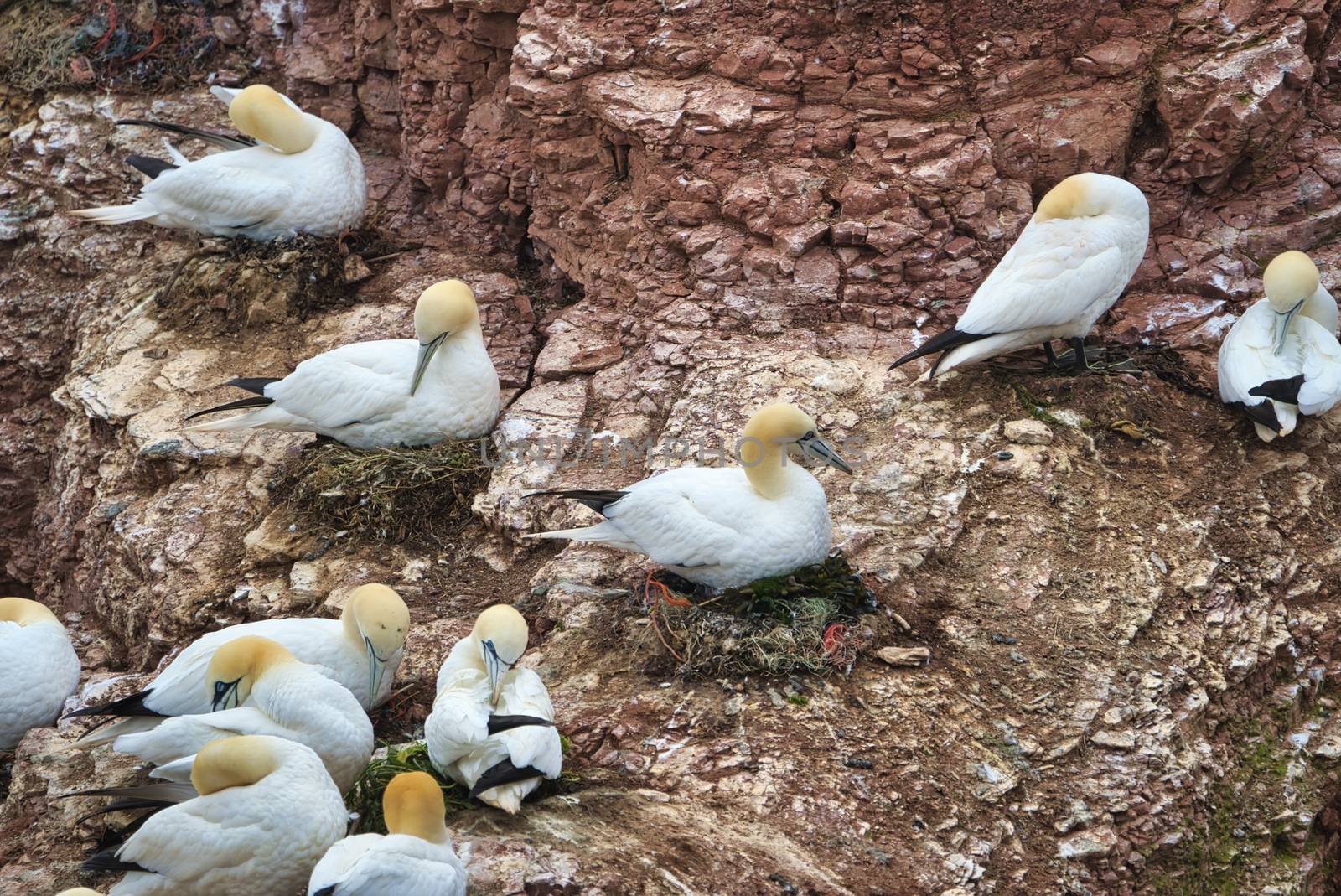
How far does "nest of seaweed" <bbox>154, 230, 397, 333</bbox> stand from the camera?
804 centimetres

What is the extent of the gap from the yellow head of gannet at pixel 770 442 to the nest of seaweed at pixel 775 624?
1.14 feet

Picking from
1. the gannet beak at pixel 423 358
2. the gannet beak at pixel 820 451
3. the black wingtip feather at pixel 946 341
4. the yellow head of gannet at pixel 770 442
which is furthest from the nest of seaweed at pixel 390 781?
the black wingtip feather at pixel 946 341

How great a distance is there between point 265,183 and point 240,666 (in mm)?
3755

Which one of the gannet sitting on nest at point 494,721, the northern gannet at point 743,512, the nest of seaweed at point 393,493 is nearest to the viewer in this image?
the gannet sitting on nest at point 494,721

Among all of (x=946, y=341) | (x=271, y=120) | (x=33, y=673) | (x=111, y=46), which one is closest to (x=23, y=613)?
(x=33, y=673)

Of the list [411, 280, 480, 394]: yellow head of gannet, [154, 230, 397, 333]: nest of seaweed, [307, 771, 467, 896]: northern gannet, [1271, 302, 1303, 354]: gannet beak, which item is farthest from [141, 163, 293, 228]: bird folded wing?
[1271, 302, 1303, 354]: gannet beak

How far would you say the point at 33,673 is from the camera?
591 cm

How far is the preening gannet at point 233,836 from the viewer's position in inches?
166

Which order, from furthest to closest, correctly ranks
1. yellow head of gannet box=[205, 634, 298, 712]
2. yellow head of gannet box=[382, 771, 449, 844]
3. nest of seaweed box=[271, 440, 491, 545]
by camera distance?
1. nest of seaweed box=[271, 440, 491, 545]
2. yellow head of gannet box=[205, 634, 298, 712]
3. yellow head of gannet box=[382, 771, 449, 844]

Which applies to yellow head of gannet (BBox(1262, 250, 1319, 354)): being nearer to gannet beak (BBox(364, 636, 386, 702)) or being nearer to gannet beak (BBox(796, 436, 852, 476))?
gannet beak (BBox(796, 436, 852, 476))

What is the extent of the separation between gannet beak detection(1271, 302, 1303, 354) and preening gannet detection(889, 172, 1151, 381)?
0.67 meters

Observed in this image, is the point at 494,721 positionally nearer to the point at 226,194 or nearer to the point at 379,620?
the point at 379,620

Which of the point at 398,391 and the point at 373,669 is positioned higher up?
the point at 398,391

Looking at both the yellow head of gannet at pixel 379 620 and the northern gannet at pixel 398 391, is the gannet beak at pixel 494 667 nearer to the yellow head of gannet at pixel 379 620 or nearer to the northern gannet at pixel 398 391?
the yellow head of gannet at pixel 379 620
